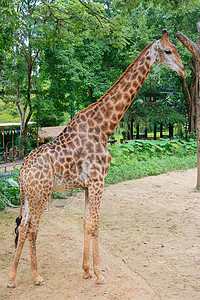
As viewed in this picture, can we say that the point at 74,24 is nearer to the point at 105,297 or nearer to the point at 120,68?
the point at 105,297

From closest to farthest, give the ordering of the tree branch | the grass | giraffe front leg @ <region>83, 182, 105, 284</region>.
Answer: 1. giraffe front leg @ <region>83, 182, 105, 284</region>
2. the tree branch
3. the grass

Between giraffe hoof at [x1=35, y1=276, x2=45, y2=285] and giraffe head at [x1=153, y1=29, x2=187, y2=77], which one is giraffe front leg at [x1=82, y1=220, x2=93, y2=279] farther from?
giraffe head at [x1=153, y1=29, x2=187, y2=77]

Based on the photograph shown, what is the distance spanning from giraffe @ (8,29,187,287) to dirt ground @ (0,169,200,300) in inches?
9.9

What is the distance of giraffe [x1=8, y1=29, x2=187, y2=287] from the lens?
3.44 m

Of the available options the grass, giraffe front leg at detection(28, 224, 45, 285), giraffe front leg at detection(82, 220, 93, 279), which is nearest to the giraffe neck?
giraffe front leg at detection(82, 220, 93, 279)

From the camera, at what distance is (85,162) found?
356 cm

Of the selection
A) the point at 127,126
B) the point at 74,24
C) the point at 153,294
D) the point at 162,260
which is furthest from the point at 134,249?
the point at 127,126

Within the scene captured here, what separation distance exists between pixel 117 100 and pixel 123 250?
2.25 m

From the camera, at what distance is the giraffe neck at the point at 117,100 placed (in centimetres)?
369

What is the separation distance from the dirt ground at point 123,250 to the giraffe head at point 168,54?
2454 millimetres

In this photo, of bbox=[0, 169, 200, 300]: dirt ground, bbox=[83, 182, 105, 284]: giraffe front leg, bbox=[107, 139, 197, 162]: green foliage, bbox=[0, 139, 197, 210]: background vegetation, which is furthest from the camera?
bbox=[107, 139, 197, 162]: green foliage

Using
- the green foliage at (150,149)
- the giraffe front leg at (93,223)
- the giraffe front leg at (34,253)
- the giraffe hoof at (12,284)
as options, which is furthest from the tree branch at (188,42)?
the giraffe hoof at (12,284)

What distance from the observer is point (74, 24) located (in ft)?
26.0

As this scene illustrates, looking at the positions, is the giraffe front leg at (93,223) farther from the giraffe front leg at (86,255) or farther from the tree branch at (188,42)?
the tree branch at (188,42)
